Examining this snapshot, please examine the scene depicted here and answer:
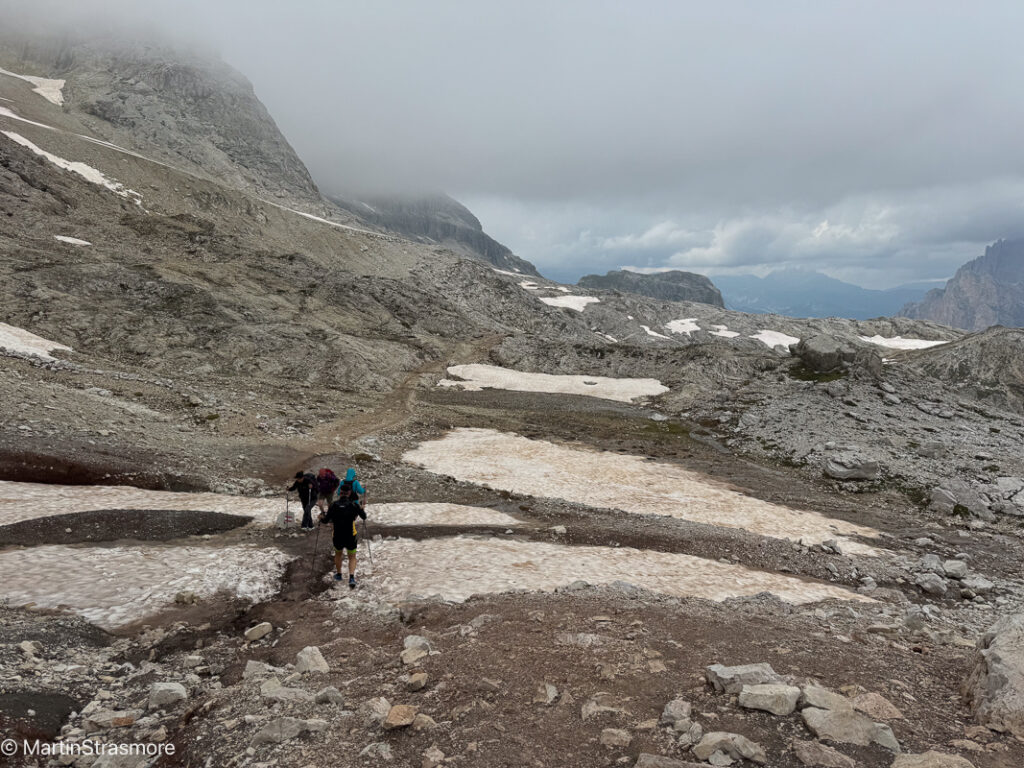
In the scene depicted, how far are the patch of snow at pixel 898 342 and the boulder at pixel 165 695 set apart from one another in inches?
7403

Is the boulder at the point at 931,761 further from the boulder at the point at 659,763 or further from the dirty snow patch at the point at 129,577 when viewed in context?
the dirty snow patch at the point at 129,577

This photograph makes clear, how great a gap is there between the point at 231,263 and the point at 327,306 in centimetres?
1451

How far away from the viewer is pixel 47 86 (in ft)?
453

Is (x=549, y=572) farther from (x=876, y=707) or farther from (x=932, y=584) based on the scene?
(x=932, y=584)

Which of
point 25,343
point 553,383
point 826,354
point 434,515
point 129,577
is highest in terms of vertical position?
point 826,354

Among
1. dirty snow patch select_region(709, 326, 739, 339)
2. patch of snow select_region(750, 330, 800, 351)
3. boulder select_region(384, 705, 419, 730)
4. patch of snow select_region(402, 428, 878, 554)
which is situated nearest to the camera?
boulder select_region(384, 705, 419, 730)

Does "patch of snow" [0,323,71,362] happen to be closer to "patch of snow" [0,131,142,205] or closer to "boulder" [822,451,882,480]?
"boulder" [822,451,882,480]

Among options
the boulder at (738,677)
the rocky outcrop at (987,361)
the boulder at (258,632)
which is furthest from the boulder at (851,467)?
the rocky outcrop at (987,361)

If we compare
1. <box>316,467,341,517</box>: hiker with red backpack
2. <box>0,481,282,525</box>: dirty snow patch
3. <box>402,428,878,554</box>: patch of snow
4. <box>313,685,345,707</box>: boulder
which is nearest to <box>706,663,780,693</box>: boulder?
<box>313,685,345,707</box>: boulder

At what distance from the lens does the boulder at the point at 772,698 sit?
752cm

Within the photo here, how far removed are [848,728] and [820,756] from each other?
2.64 feet

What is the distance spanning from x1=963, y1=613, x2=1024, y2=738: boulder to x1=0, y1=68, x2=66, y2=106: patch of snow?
593 feet

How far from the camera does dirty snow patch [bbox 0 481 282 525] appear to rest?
59.3 feet

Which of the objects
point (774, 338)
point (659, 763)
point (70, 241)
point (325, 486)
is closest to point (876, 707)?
point (659, 763)
